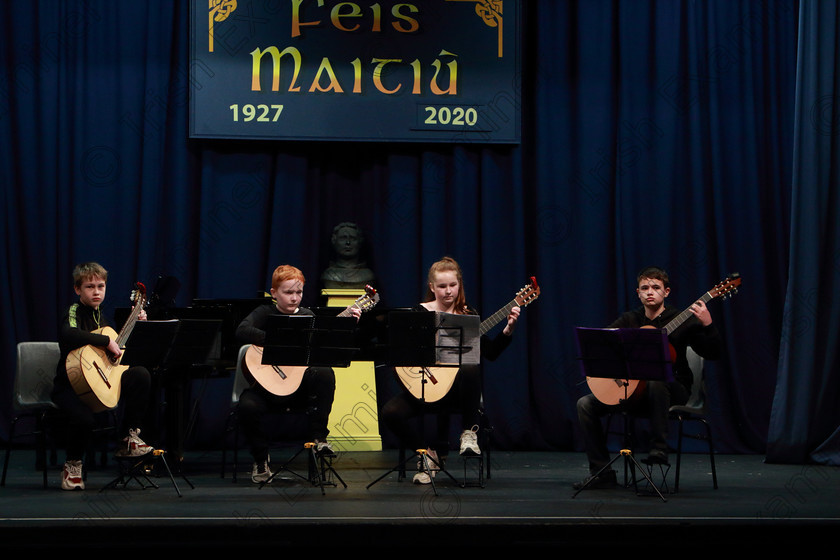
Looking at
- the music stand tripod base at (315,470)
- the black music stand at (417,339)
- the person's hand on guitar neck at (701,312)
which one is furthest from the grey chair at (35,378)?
the person's hand on guitar neck at (701,312)

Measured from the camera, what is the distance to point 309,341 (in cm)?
528

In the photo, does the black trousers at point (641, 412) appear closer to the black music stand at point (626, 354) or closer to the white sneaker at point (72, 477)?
the black music stand at point (626, 354)

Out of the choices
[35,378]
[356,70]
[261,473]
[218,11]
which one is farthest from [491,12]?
[35,378]

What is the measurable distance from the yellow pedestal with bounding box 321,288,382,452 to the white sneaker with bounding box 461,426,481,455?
73.1 inches

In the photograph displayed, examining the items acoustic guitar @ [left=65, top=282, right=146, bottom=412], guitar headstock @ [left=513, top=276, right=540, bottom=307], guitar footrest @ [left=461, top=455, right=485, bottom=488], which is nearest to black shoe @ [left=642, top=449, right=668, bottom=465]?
guitar footrest @ [left=461, top=455, right=485, bottom=488]

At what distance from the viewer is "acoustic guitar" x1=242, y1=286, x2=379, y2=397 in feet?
18.7

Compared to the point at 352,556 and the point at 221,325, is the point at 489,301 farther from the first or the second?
the point at 352,556

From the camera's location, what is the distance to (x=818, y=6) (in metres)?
7.15

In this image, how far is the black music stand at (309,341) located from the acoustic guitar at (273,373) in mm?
377

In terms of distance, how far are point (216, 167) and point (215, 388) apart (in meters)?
1.74

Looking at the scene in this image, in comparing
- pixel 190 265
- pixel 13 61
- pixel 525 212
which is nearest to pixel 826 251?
pixel 525 212

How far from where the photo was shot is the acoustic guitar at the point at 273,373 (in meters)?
5.71

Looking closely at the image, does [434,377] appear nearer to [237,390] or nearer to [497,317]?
[497,317]

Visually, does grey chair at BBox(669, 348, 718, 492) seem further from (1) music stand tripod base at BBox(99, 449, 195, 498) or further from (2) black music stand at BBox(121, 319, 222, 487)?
(1) music stand tripod base at BBox(99, 449, 195, 498)
